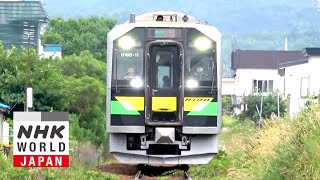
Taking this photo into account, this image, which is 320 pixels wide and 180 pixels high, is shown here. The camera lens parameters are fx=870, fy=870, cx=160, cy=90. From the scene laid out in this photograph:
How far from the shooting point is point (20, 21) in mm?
62031

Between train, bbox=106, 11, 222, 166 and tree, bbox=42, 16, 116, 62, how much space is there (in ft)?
156

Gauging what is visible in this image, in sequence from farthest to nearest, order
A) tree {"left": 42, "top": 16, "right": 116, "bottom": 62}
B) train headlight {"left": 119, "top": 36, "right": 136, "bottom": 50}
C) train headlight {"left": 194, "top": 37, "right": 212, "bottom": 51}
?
tree {"left": 42, "top": 16, "right": 116, "bottom": 62}, train headlight {"left": 194, "top": 37, "right": 212, "bottom": 51}, train headlight {"left": 119, "top": 36, "right": 136, "bottom": 50}

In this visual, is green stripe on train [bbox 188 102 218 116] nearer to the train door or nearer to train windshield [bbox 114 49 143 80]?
the train door

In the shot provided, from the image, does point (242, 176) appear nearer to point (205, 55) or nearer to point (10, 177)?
point (10, 177)

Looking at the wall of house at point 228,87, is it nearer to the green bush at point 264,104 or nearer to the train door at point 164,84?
the green bush at point 264,104

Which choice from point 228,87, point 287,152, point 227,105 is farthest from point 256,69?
point 287,152

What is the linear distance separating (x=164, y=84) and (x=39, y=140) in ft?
28.0

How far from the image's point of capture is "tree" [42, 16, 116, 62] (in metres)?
66.4

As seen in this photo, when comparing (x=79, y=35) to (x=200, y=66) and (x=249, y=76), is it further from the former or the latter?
(x=200, y=66)

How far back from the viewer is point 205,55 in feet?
56.8

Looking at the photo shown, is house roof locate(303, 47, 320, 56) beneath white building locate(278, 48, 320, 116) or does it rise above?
above

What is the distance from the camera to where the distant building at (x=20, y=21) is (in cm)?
6078

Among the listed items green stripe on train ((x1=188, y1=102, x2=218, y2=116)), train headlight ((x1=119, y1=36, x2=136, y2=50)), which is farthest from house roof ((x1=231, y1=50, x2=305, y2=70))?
train headlight ((x1=119, y1=36, x2=136, y2=50))

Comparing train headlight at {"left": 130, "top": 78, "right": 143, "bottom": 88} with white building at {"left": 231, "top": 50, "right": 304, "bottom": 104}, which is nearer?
train headlight at {"left": 130, "top": 78, "right": 143, "bottom": 88}
